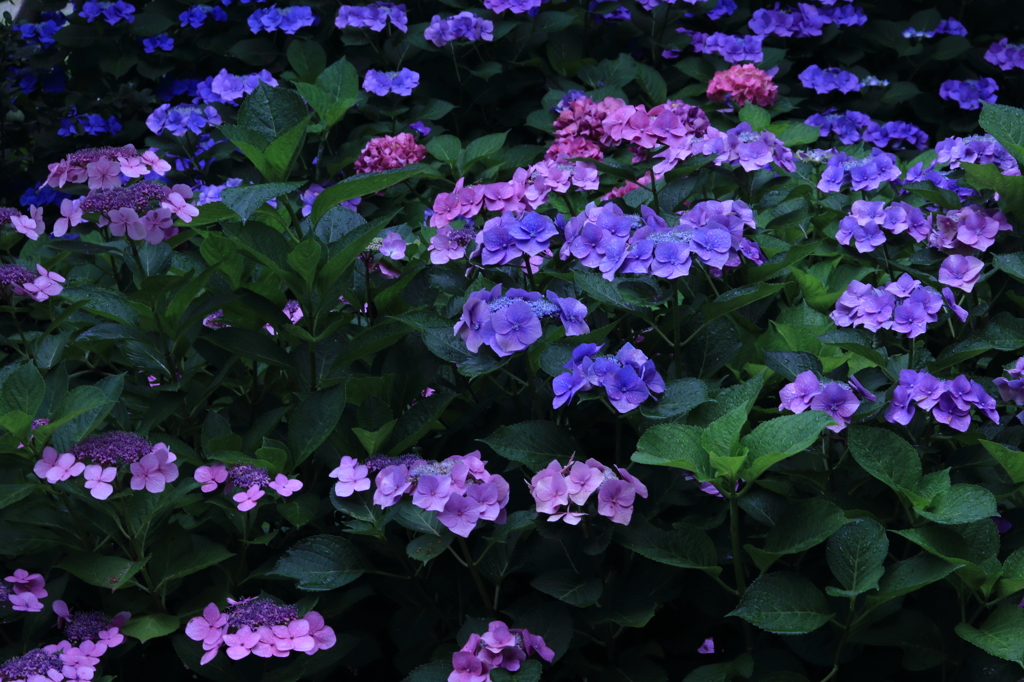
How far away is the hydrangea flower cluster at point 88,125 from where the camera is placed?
3715 millimetres

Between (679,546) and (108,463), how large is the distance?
71 cm

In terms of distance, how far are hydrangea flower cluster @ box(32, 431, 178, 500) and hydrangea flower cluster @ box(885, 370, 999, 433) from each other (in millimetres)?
924

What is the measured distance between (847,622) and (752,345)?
50cm

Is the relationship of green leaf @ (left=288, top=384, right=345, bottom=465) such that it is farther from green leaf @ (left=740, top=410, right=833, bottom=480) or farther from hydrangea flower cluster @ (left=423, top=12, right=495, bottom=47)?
hydrangea flower cluster @ (left=423, top=12, right=495, bottom=47)

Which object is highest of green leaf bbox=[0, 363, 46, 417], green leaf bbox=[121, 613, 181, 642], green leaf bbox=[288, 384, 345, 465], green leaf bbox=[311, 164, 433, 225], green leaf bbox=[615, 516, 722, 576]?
green leaf bbox=[311, 164, 433, 225]

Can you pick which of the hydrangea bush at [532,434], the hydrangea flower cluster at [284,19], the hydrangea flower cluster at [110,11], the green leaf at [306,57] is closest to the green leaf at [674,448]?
the hydrangea bush at [532,434]

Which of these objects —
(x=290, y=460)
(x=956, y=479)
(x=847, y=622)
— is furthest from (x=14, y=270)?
(x=956, y=479)

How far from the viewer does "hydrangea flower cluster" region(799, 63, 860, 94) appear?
3543 mm

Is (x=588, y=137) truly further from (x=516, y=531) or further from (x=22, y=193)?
(x=22, y=193)

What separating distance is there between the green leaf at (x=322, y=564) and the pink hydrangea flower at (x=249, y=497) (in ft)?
0.26

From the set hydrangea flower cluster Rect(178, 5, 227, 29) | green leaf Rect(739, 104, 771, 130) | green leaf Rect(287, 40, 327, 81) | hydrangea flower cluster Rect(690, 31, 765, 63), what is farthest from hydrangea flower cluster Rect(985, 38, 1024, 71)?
hydrangea flower cluster Rect(178, 5, 227, 29)

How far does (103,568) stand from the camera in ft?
3.80

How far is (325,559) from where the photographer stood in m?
1.17

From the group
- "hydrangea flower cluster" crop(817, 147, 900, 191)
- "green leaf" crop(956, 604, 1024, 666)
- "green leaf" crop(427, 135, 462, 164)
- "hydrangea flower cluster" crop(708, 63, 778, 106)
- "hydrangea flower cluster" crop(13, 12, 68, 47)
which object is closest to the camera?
"green leaf" crop(956, 604, 1024, 666)
